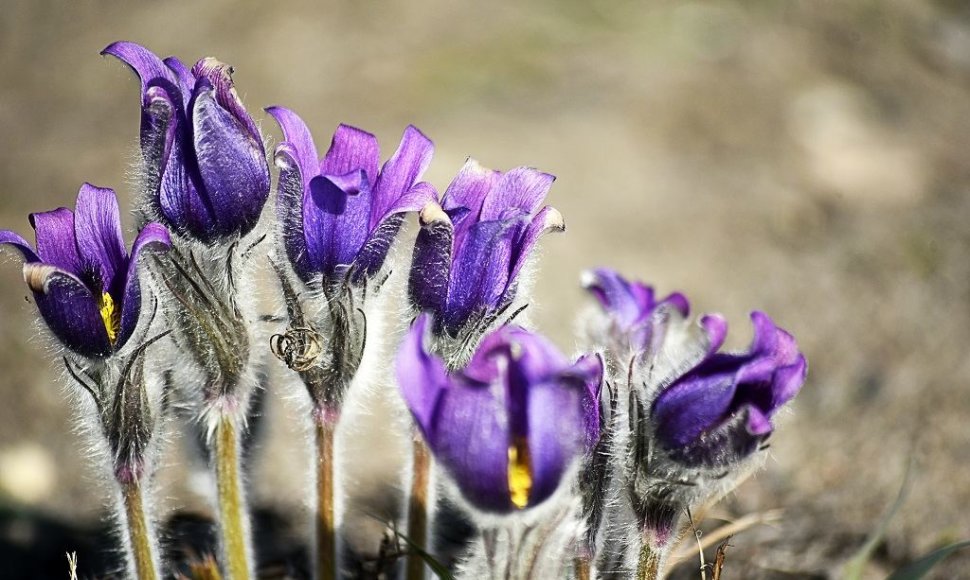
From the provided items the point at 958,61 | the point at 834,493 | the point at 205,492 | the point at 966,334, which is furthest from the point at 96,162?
the point at 958,61

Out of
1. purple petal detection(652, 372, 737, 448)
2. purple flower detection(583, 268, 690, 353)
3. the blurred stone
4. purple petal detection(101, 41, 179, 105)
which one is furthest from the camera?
the blurred stone

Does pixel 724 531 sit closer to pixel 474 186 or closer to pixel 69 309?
pixel 474 186

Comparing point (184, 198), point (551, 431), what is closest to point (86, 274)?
point (184, 198)

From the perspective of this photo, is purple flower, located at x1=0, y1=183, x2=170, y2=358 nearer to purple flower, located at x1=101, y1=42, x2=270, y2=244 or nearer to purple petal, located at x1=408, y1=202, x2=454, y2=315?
purple flower, located at x1=101, y1=42, x2=270, y2=244

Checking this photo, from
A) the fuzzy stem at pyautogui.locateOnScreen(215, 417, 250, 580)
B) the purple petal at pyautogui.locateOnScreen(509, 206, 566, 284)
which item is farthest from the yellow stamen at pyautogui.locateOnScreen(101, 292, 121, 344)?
the purple petal at pyautogui.locateOnScreen(509, 206, 566, 284)

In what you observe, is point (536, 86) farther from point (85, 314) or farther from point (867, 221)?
point (85, 314)

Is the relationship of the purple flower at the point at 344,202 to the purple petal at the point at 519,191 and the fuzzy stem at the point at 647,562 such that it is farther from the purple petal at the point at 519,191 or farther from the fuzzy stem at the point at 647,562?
the fuzzy stem at the point at 647,562
